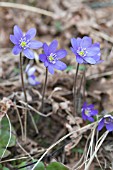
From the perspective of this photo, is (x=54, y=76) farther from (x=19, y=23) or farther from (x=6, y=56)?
(x=19, y=23)

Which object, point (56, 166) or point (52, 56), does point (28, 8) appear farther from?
point (56, 166)

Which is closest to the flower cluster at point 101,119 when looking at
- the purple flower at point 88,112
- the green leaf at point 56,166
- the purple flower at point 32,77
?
the purple flower at point 88,112

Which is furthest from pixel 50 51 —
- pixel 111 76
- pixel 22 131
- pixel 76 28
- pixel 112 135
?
pixel 76 28

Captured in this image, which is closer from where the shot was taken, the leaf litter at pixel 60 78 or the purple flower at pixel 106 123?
the purple flower at pixel 106 123

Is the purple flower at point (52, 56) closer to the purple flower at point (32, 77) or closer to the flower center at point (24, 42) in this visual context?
the flower center at point (24, 42)

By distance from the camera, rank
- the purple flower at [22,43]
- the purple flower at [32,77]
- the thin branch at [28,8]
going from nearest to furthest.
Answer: the purple flower at [22,43] → the purple flower at [32,77] → the thin branch at [28,8]

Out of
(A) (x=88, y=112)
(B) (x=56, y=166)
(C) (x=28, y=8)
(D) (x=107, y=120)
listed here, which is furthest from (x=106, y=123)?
(C) (x=28, y=8)

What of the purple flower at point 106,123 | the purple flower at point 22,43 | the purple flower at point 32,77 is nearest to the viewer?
the purple flower at point 22,43

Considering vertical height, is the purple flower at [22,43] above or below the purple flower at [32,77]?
above

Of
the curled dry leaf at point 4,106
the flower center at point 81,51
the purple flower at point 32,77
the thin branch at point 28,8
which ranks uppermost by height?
the thin branch at point 28,8

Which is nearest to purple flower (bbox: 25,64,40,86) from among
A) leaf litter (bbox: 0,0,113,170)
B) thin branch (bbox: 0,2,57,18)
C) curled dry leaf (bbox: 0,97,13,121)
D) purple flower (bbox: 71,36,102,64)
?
leaf litter (bbox: 0,0,113,170)
